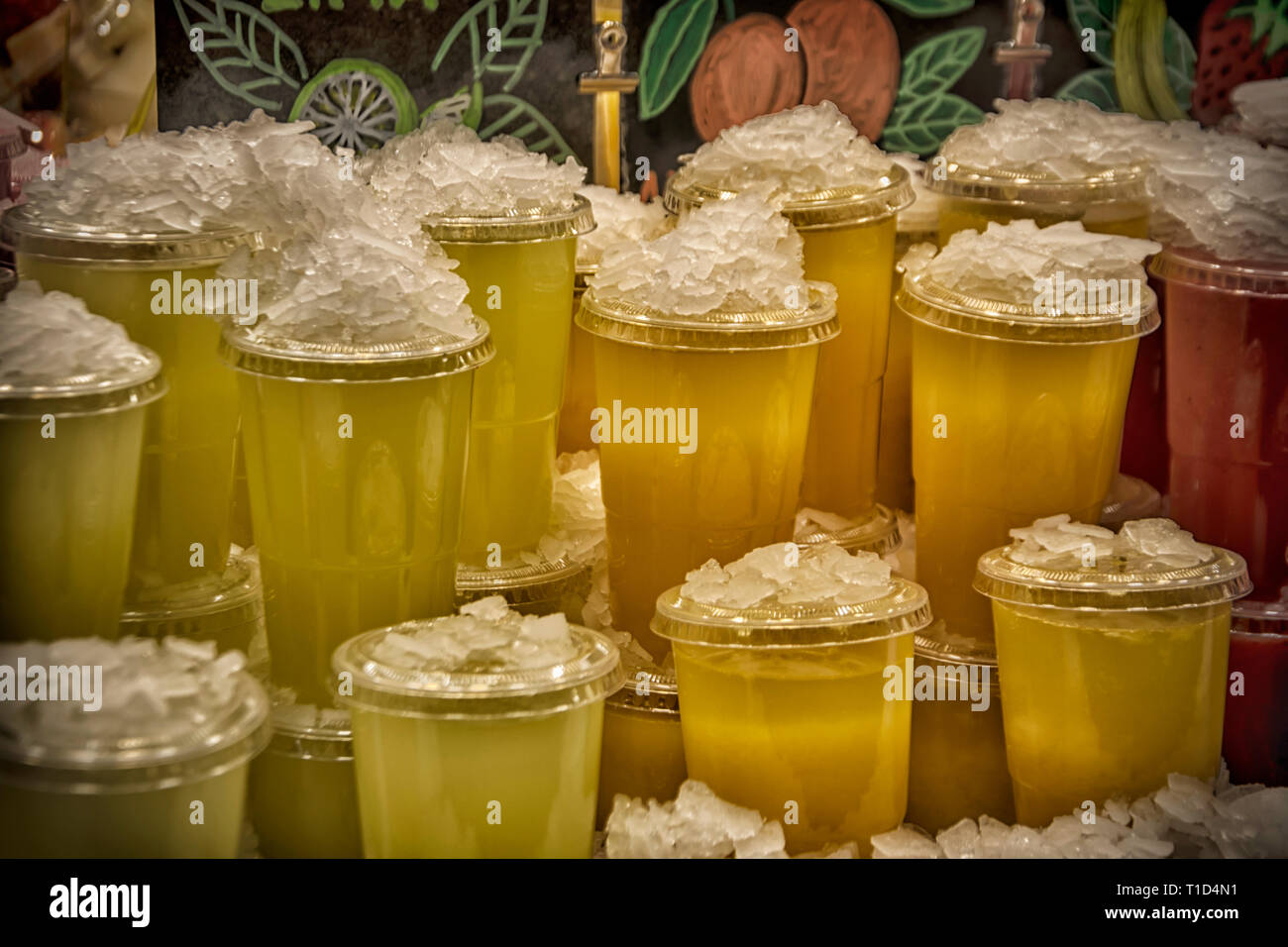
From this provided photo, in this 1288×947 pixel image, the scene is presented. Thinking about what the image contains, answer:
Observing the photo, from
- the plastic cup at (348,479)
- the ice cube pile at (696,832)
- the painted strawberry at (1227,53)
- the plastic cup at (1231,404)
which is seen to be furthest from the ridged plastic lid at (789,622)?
the painted strawberry at (1227,53)

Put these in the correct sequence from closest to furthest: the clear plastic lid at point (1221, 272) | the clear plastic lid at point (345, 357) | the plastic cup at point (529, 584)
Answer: the clear plastic lid at point (345, 357) → the clear plastic lid at point (1221, 272) → the plastic cup at point (529, 584)

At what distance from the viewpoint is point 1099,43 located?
362 centimetres

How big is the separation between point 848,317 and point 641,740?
82 cm

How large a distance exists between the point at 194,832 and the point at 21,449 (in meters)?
0.54

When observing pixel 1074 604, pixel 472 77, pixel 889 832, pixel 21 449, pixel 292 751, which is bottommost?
pixel 889 832

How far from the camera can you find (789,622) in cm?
214

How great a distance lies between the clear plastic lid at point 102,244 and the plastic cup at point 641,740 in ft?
3.00

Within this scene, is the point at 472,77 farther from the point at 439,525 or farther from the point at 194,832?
the point at 194,832

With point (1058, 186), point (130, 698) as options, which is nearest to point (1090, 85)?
point (1058, 186)

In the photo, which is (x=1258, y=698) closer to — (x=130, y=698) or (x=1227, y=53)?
(x=1227, y=53)

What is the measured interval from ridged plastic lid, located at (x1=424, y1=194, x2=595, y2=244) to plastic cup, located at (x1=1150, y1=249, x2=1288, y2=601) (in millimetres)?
1008

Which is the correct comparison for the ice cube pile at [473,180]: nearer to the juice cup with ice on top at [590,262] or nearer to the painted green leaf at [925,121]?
the juice cup with ice on top at [590,262]

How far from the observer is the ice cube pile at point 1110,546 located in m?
2.26
